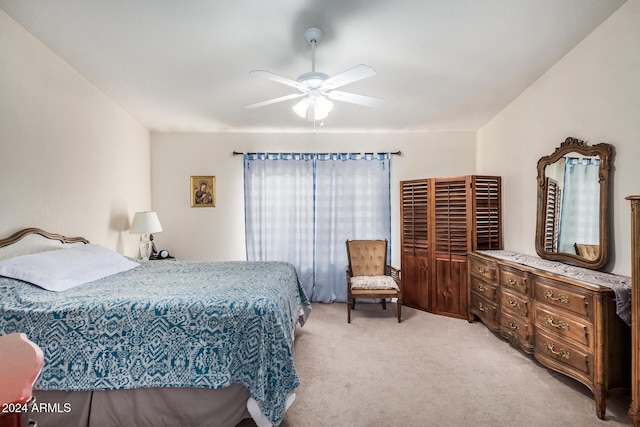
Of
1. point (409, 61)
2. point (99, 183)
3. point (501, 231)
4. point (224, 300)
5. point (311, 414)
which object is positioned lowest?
point (311, 414)

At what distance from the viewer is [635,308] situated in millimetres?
1817

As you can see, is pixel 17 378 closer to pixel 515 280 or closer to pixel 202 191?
pixel 515 280

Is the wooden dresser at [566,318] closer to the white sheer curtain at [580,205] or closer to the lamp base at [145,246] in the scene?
the white sheer curtain at [580,205]

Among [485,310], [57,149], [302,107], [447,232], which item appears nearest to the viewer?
[302,107]

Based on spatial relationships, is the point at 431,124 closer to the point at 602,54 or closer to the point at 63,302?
the point at 602,54

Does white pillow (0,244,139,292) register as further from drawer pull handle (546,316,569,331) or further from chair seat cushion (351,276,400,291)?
drawer pull handle (546,316,569,331)

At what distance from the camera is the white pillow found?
6.82 ft

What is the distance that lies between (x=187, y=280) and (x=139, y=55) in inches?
77.3

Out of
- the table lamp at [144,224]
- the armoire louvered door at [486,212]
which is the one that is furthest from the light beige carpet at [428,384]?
the table lamp at [144,224]

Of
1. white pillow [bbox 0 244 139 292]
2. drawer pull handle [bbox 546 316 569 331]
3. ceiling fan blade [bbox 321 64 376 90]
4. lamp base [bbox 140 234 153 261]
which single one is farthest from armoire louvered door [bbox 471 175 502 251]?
lamp base [bbox 140 234 153 261]

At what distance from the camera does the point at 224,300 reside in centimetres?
193

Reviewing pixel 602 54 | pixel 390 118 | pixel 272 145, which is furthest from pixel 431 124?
pixel 272 145

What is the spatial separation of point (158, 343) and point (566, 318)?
2.80 meters

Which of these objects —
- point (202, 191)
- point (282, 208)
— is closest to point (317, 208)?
point (282, 208)
